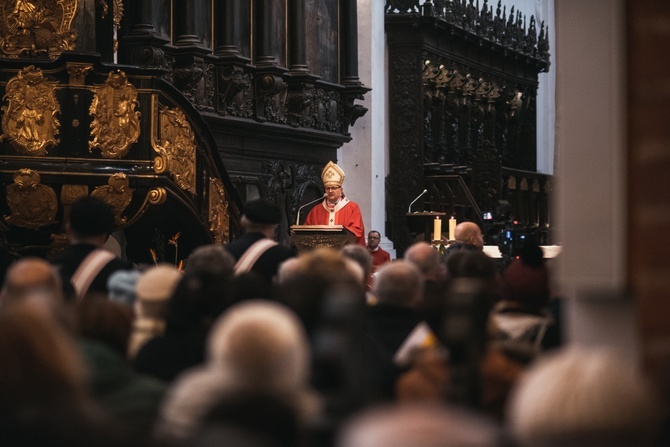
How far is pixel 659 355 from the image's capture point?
4895mm

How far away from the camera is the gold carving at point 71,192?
1392cm

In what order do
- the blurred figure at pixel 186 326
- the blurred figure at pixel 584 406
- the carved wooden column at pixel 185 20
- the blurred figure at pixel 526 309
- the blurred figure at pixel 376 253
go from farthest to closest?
the carved wooden column at pixel 185 20 → the blurred figure at pixel 376 253 → the blurred figure at pixel 526 309 → the blurred figure at pixel 186 326 → the blurred figure at pixel 584 406

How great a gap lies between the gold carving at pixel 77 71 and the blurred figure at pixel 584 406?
36.0ft

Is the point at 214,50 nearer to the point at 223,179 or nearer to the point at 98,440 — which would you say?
the point at 223,179

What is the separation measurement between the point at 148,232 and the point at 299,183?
20.8 ft

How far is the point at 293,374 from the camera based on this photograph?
12.5 feet

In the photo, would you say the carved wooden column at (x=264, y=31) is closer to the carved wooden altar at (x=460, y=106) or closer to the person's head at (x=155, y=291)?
the carved wooden altar at (x=460, y=106)

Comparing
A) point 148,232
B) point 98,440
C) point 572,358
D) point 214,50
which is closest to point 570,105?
point 572,358

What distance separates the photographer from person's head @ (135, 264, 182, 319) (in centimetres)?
646

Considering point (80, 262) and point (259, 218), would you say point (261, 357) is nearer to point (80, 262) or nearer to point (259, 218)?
point (80, 262)

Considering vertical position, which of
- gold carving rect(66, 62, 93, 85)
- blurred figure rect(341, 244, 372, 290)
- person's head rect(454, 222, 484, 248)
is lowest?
blurred figure rect(341, 244, 372, 290)

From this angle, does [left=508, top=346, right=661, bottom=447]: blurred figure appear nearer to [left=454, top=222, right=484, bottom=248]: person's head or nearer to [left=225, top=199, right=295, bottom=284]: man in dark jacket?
[left=225, top=199, right=295, bottom=284]: man in dark jacket

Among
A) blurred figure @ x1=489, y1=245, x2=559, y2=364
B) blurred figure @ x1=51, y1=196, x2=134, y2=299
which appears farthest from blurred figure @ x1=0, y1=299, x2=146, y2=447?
blurred figure @ x1=51, y1=196, x2=134, y2=299

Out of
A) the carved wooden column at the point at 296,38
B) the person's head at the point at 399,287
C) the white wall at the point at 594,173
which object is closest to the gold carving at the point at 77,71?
the person's head at the point at 399,287
